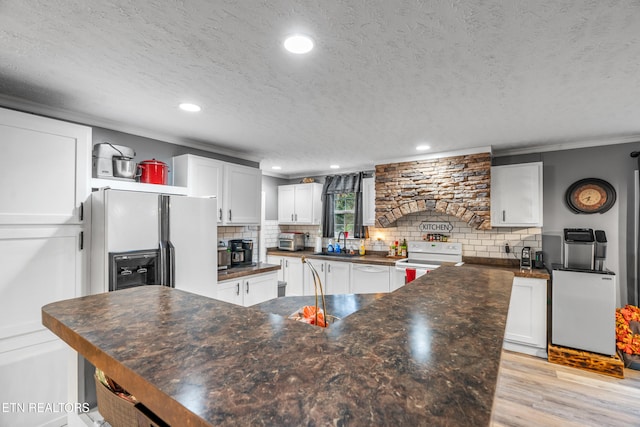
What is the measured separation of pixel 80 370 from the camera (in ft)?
4.16

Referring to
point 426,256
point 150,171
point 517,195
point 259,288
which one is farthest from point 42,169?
point 517,195

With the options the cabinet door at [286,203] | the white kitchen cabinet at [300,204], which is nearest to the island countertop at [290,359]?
the white kitchen cabinet at [300,204]

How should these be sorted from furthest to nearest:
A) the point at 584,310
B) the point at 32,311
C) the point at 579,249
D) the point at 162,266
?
the point at 579,249
the point at 584,310
the point at 162,266
the point at 32,311

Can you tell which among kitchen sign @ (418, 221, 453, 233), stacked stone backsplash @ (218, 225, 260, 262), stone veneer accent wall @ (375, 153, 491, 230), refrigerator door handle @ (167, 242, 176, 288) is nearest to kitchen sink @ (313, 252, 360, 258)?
stone veneer accent wall @ (375, 153, 491, 230)

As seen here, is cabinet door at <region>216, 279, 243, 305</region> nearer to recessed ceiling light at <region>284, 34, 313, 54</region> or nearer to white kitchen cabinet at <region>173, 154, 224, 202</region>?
white kitchen cabinet at <region>173, 154, 224, 202</region>

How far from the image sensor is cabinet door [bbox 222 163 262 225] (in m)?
3.75

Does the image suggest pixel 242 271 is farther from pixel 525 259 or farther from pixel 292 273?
pixel 525 259

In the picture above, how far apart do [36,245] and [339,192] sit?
4166 mm

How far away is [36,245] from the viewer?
2141 millimetres

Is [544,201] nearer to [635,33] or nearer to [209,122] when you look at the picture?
[635,33]

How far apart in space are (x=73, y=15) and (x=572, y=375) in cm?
471

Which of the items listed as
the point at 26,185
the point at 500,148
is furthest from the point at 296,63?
the point at 500,148

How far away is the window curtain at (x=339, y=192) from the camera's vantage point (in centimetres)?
530

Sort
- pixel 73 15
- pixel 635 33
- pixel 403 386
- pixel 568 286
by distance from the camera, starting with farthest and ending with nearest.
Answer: pixel 568 286 < pixel 635 33 < pixel 73 15 < pixel 403 386
